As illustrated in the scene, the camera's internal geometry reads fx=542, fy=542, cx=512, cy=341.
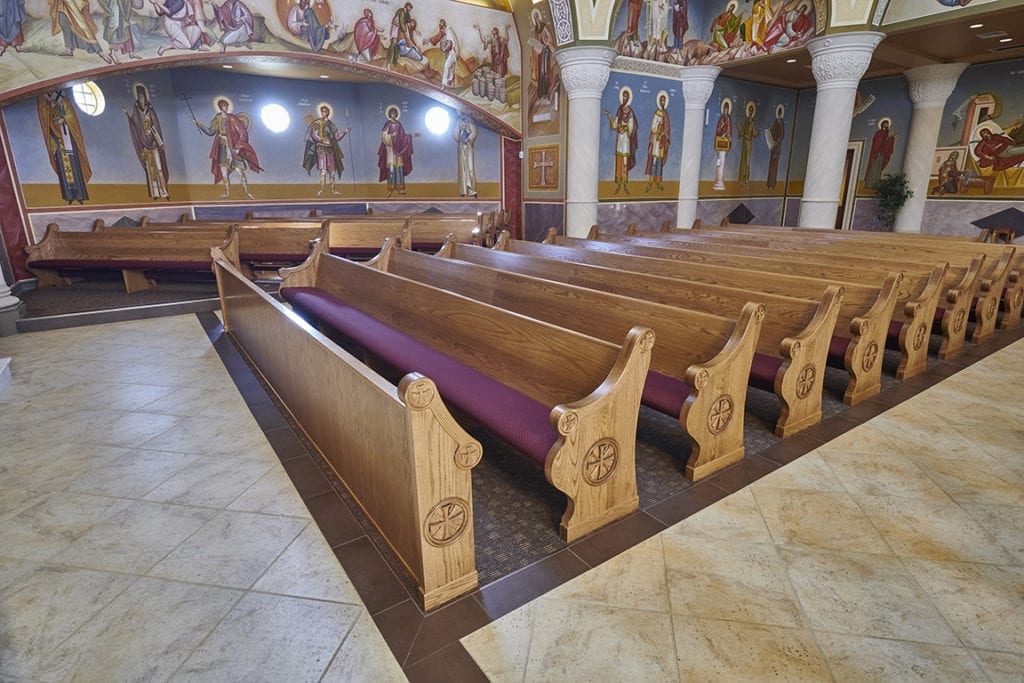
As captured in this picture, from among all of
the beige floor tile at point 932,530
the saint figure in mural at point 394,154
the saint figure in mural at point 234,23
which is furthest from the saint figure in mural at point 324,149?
the beige floor tile at point 932,530

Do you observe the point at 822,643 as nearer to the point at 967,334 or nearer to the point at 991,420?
the point at 991,420

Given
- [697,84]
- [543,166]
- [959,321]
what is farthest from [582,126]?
[959,321]

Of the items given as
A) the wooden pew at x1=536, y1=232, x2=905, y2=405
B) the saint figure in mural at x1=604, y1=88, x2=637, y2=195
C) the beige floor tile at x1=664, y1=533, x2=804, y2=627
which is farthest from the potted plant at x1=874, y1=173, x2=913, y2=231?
the beige floor tile at x1=664, y1=533, x2=804, y2=627

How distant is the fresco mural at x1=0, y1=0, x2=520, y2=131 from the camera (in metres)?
6.79

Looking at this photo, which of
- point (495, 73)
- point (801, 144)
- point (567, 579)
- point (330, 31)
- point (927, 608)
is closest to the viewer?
point (927, 608)

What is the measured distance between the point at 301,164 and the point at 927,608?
12444 mm

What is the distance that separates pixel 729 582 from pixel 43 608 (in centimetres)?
250

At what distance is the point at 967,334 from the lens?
207 inches

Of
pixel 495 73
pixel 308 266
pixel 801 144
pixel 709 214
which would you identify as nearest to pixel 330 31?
pixel 495 73

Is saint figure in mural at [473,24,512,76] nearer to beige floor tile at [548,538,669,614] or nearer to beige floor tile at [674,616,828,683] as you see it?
beige floor tile at [548,538,669,614]

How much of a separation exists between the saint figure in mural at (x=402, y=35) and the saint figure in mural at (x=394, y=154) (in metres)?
2.99

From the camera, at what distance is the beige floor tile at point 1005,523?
2.22 m

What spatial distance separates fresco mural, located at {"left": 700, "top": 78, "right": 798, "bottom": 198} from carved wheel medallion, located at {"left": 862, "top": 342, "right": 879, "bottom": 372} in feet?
28.0

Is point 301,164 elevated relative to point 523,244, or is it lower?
elevated
